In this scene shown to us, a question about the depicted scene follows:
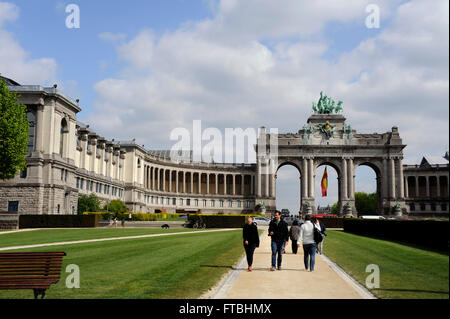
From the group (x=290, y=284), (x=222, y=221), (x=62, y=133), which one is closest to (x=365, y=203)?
(x=222, y=221)

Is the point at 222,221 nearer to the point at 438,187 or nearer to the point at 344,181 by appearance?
the point at 344,181

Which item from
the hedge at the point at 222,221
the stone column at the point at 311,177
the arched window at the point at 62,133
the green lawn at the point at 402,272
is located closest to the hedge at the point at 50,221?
the arched window at the point at 62,133

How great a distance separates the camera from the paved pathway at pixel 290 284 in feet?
40.5

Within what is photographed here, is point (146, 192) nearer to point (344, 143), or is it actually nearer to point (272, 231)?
point (344, 143)

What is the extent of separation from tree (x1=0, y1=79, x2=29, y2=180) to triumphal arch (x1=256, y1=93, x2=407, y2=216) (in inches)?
3196

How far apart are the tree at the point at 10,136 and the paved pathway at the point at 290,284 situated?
36.3 meters

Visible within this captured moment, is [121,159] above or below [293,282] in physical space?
above

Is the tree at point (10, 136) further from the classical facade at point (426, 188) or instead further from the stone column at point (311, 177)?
the classical facade at point (426, 188)

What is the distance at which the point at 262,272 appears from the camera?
17.5m

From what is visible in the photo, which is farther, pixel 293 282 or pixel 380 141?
pixel 380 141

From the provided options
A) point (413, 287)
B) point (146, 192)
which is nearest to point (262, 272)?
point (413, 287)

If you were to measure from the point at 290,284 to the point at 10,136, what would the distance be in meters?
42.3

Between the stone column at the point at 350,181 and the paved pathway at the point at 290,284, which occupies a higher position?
the stone column at the point at 350,181
